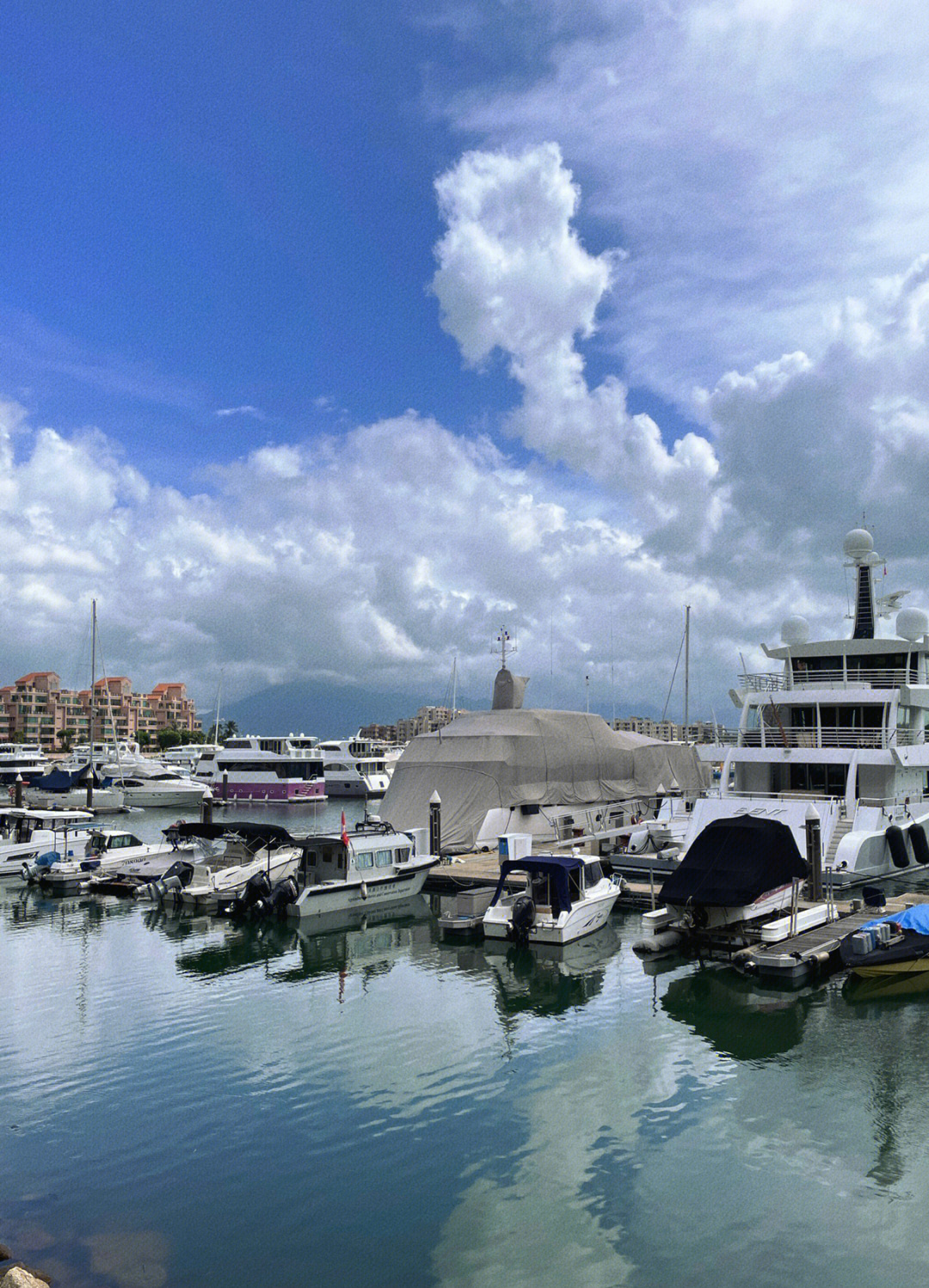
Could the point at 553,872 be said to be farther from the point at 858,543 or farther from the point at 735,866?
the point at 858,543

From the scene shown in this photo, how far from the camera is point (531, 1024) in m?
19.1

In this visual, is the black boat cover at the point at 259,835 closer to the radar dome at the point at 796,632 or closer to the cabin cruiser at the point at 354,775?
the radar dome at the point at 796,632

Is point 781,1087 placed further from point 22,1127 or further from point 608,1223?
point 22,1127

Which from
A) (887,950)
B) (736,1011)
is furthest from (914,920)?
(736,1011)

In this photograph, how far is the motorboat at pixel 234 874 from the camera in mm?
31453

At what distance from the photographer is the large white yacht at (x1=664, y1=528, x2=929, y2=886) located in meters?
31.2

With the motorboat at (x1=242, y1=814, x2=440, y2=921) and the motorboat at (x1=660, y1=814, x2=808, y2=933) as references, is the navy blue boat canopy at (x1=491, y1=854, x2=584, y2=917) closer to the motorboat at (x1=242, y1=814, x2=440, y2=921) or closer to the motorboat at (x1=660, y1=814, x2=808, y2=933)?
the motorboat at (x1=660, y1=814, x2=808, y2=933)

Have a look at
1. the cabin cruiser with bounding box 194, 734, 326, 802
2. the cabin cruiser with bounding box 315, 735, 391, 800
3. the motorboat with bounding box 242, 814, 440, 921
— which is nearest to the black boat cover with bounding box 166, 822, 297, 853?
the motorboat with bounding box 242, 814, 440, 921

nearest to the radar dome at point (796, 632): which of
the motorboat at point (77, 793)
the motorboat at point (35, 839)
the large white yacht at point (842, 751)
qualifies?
the large white yacht at point (842, 751)

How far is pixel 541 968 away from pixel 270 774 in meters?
67.9

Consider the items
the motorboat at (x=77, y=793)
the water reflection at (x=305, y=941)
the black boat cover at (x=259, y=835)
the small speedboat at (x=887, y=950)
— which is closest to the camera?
the small speedboat at (x=887, y=950)

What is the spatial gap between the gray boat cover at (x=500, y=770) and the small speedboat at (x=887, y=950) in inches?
813

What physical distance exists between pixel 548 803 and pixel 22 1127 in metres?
31.6

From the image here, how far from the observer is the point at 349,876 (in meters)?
31.6
